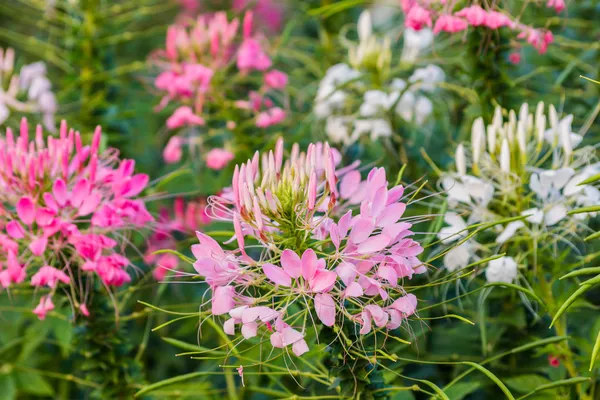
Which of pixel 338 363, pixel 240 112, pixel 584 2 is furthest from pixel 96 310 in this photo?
pixel 584 2

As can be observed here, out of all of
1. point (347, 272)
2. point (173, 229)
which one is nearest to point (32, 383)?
point (173, 229)

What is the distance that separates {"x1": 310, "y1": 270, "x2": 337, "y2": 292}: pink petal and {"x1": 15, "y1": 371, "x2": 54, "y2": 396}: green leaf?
34.3 inches

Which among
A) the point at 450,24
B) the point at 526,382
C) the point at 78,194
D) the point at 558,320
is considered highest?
the point at 450,24

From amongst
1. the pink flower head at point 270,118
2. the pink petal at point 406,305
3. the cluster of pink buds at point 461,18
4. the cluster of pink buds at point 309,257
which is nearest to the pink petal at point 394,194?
the cluster of pink buds at point 309,257

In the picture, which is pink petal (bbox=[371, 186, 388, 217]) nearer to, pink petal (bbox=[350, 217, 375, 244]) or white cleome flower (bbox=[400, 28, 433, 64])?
pink petal (bbox=[350, 217, 375, 244])

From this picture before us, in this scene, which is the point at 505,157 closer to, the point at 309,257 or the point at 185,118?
the point at 309,257

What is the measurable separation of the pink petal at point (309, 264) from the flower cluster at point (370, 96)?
590mm

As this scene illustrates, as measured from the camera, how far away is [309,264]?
787 millimetres

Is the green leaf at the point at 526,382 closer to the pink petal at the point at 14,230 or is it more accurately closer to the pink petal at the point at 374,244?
the pink petal at the point at 374,244

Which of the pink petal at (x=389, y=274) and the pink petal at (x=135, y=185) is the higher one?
the pink petal at (x=135, y=185)

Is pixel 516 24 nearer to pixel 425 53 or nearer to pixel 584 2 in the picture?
pixel 425 53

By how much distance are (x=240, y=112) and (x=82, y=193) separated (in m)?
Result: 0.58

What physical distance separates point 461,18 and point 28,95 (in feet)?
3.33

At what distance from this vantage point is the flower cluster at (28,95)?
1601mm
